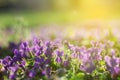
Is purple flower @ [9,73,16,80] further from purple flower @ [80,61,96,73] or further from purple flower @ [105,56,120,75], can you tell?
purple flower @ [105,56,120,75]

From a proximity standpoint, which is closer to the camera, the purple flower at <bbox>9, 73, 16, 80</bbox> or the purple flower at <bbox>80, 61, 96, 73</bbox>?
the purple flower at <bbox>9, 73, 16, 80</bbox>

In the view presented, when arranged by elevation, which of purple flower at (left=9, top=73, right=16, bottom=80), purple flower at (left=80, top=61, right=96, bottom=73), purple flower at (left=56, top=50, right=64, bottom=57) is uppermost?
purple flower at (left=56, top=50, right=64, bottom=57)

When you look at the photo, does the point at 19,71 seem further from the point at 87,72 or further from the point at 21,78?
the point at 87,72

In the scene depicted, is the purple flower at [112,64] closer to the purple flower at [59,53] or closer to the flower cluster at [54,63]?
the flower cluster at [54,63]

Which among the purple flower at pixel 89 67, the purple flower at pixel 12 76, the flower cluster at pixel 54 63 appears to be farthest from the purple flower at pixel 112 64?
the purple flower at pixel 12 76

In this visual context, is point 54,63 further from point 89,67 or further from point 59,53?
point 89,67

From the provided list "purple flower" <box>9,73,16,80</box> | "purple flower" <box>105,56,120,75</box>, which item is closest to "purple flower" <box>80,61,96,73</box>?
"purple flower" <box>105,56,120,75</box>

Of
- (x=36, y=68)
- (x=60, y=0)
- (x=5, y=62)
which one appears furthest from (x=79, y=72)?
(x=60, y=0)

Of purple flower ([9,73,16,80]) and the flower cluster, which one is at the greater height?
the flower cluster
